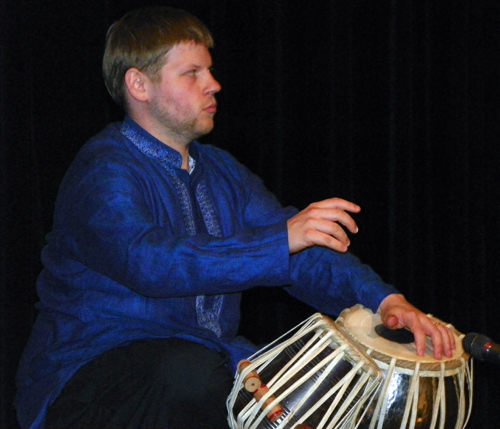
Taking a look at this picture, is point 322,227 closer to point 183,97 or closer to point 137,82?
point 183,97

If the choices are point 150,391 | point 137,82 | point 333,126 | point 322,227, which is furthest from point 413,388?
point 333,126

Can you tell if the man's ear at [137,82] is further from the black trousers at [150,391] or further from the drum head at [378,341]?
the drum head at [378,341]

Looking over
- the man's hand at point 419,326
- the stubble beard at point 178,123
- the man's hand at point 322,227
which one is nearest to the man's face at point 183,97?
the stubble beard at point 178,123

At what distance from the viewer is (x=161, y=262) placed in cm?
154

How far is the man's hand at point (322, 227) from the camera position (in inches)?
57.4

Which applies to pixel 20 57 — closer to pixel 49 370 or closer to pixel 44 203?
pixel 44 203

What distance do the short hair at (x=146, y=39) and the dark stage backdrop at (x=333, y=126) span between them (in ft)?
1.57

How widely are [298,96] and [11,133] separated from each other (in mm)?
1211

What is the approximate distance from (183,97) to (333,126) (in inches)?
50.5

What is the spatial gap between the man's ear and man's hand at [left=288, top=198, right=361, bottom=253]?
720 mm

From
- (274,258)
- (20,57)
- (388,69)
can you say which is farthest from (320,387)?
(388,69)

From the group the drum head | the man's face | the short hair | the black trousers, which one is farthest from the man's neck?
the drum head

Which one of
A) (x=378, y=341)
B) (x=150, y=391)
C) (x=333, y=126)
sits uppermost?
(x=333, y=126)

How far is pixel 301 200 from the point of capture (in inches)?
121
